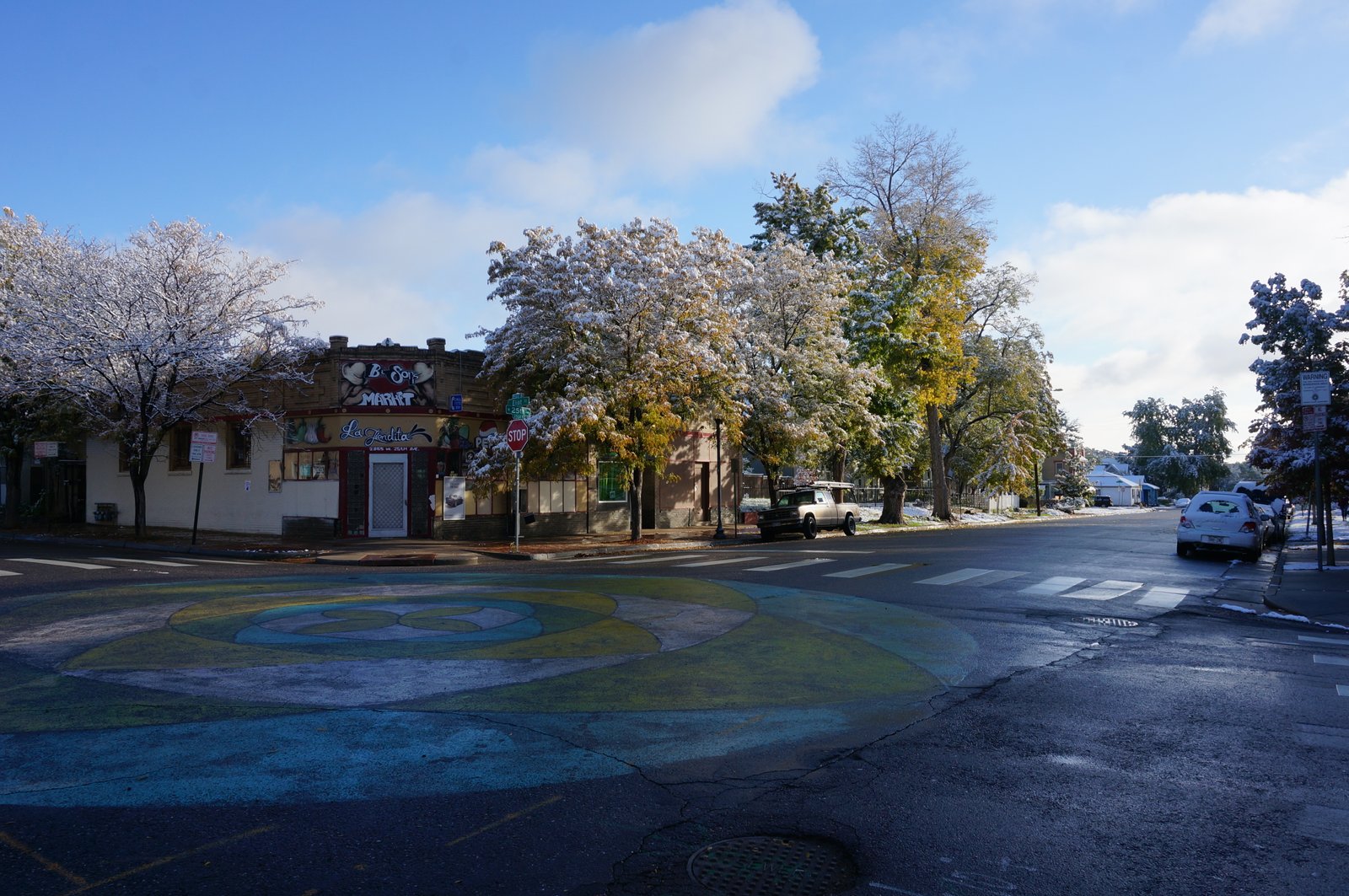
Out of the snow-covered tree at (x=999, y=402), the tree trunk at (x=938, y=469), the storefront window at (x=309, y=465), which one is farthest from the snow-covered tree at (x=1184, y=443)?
the storefront window at (x=309, y=465)

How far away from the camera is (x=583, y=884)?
3844 millimetres

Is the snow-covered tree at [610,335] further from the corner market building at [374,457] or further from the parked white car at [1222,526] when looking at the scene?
the parked white car at [1222,526]

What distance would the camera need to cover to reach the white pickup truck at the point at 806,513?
29.3 m

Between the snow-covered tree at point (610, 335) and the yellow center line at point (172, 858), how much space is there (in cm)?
1893

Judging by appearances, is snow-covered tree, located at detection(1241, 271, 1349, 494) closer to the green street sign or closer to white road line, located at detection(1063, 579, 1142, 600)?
white road line, located at detection(1063, 579, 1142, 600)

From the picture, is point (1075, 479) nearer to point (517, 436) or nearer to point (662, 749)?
point (517, 436)

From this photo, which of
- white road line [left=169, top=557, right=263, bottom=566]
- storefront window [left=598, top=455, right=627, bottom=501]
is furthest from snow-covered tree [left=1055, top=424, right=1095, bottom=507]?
white road line [left=169, top=557, right=263, bottom=566]

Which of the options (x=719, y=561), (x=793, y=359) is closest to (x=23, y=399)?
(x=719, y=561)

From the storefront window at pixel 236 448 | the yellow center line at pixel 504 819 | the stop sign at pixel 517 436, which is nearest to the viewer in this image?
the yellow center line at pixel 504 819

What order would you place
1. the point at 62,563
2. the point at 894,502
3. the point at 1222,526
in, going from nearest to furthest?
the point at 62,563, the point at 1222,526, the point at 894,502

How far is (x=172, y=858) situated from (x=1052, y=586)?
46.4 feet

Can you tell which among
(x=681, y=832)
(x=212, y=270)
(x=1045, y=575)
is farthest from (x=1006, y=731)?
(x=212, y=270)

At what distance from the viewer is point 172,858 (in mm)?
4031

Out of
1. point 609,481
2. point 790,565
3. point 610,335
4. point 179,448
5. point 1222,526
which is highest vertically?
point 610,335
